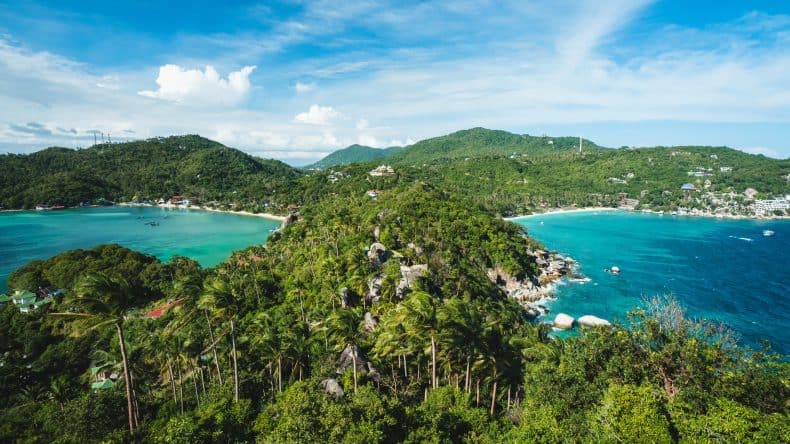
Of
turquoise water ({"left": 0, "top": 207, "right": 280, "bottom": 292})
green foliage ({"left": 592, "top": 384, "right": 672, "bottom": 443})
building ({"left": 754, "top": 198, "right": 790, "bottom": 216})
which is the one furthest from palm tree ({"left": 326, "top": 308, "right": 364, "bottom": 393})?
building ({"left": 754, "top": 198, "right": 790, "bottom": 216})

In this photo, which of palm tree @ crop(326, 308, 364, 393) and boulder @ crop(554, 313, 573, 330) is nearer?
palm tree @ crop(326, 308, 364, 393)

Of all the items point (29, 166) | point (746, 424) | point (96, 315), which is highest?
point (29, 166)

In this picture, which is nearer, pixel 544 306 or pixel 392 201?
pixel 544 306

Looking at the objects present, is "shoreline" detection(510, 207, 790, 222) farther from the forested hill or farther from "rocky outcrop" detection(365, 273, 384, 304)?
the forested hill

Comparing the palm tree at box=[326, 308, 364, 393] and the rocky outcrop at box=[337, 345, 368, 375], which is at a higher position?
the palm tree at box=[326, 308, 364, 393]

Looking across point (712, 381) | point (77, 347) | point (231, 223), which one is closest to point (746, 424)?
point (712, 381)

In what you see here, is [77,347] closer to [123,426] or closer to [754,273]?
[123,426]

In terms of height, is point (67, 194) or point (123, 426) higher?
point (67, 194)

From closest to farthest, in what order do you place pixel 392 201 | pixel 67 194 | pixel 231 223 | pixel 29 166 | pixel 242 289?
pixel 242 289 < pixel 392 201 < pixel 231 223 < pixel 67 194 < pixel 29 166
